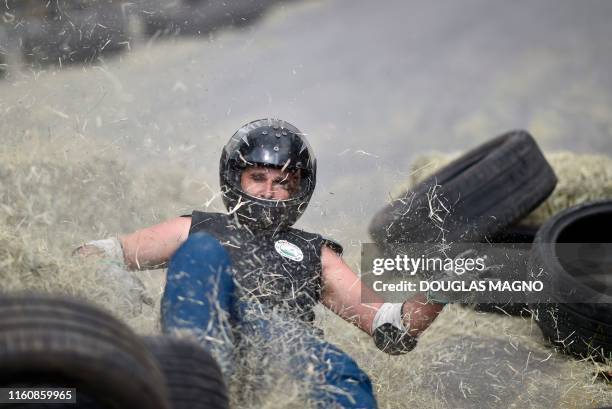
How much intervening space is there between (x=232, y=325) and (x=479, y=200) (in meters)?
3.29

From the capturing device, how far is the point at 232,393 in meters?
3.31

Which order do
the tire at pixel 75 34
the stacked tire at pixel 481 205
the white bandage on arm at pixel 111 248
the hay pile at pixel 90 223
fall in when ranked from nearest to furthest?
the hay pile at pixel 90 223
the white bandage on arm at pixel 111 248
the stacked tire at pixel 481 205
the tire at pixel 75 34

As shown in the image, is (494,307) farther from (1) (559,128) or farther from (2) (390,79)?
(2) (390,79)

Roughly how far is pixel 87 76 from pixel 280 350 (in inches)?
154

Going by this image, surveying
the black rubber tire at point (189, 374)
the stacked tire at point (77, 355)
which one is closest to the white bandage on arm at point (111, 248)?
the black rubber tire at point (189, 374)

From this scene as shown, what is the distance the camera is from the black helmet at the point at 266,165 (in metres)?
4.02

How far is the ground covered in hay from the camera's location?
3.46m

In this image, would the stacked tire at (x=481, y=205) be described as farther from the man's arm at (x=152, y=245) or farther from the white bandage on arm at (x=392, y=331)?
the man's arm at (x=152, y=245)

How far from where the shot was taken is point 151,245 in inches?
158

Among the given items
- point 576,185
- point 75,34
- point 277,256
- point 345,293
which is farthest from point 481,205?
point 75,34

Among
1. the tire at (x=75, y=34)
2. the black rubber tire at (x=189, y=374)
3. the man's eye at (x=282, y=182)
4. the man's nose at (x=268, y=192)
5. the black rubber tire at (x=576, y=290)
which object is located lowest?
the black rubber tire at (x=576, y=290)

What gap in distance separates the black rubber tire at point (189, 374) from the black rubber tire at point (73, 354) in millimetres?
297

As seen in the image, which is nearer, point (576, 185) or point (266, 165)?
point (266, 165)

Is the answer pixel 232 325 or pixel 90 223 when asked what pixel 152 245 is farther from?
pixel 90 223
